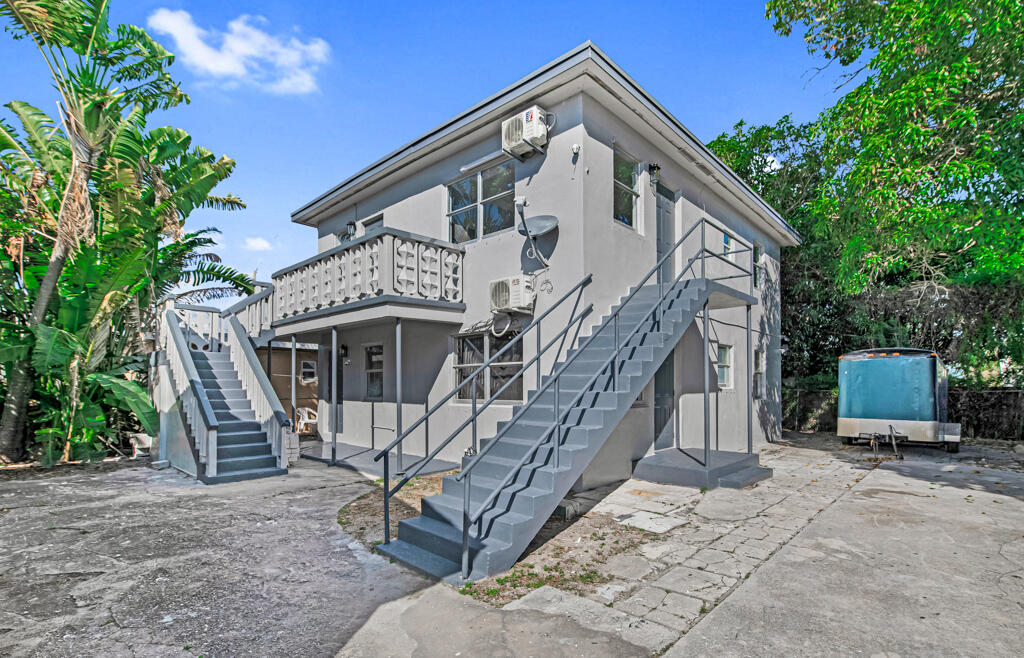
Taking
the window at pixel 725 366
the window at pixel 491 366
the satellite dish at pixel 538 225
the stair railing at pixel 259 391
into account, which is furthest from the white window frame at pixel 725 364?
the stair railing at pixel 259 391

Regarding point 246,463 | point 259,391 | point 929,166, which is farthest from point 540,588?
point 929,166

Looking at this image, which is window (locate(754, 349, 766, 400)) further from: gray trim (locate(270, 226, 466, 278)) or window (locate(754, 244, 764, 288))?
gray trim (locate(270, 226, 466, 278))

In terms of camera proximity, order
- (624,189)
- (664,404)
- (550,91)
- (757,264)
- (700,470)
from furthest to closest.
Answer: (757,264)
(664,404)
(624,189)
(550,91)
(700,470)

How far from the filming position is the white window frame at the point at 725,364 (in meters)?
11.3

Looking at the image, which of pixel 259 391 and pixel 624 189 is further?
pixel 259 391

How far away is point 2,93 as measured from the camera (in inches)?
387

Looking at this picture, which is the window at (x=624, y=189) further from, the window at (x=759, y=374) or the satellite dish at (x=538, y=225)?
the window at (x=759, y=374)

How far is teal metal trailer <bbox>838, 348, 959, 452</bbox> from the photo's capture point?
11.5 metres

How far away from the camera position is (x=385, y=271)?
8.34 m

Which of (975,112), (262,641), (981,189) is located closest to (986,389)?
(981,189)

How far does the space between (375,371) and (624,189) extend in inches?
262

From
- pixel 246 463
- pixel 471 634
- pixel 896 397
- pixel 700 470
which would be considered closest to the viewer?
pixel 471 634

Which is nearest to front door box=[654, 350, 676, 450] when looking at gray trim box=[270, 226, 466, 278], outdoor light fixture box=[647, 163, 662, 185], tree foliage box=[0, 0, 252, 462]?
outdoor light fixture box=[647, 163, 662, 185]

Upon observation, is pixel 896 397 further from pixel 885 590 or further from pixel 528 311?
pixel 885 590
